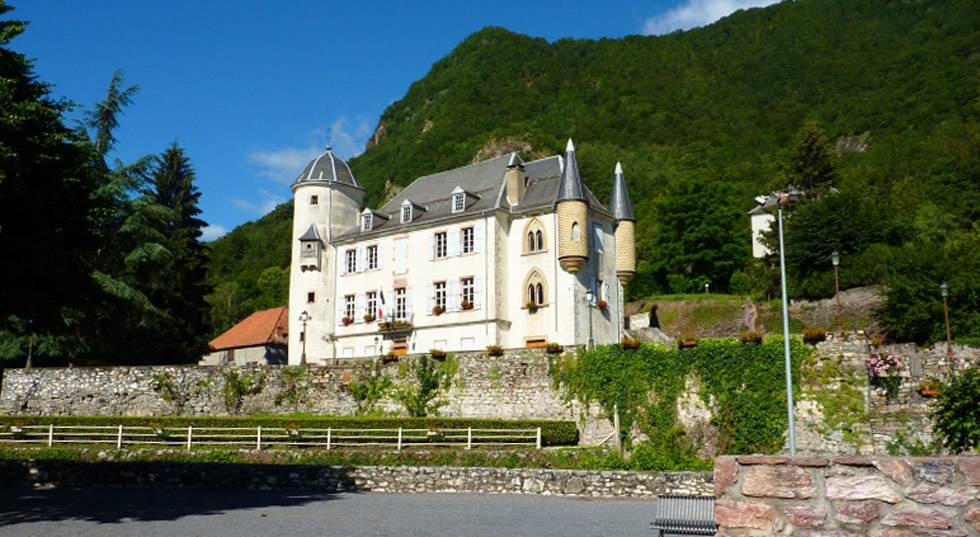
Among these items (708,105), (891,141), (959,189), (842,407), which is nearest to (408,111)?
(708,105)

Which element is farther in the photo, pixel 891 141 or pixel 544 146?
pixel 544 146

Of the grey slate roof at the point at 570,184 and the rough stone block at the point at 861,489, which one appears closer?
the rough stone block at the point at 861,489

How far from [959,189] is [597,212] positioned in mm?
28524

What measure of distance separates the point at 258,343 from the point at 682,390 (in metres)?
38.4

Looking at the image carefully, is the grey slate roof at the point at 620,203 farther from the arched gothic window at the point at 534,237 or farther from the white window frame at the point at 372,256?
the white window frame at the point at 372,256

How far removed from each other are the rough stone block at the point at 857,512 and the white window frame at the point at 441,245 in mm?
38482

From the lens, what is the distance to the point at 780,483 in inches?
237

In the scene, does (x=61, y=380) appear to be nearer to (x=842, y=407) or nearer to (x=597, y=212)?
(x=597, y=212)

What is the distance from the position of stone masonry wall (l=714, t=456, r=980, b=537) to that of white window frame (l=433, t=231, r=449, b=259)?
125 feet

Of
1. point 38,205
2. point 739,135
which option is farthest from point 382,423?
point 739,135

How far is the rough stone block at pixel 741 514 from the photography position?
602 centimetres

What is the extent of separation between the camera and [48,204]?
17.8m

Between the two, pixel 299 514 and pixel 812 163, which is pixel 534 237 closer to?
pixel 299 514

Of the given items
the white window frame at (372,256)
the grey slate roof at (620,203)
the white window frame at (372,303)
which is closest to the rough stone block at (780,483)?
the grey slate roof at (620,203)
